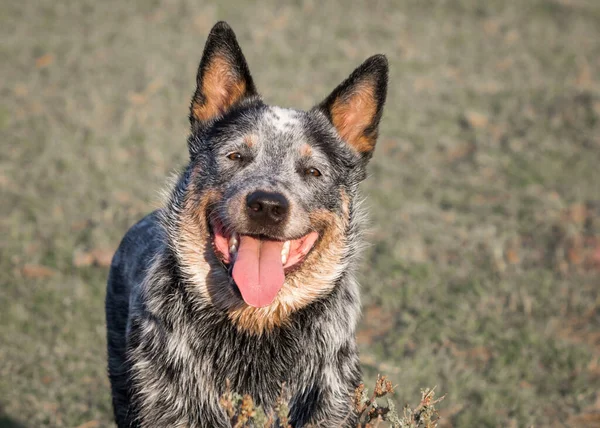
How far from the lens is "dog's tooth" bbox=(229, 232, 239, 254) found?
394 centimetres

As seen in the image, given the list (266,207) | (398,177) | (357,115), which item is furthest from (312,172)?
(398,177)

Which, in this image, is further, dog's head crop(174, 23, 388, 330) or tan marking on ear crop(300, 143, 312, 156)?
tan marking on ear crop(300, 143, 312, 156)

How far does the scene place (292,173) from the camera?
420 cm

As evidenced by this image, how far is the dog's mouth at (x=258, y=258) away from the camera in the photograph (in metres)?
3.76

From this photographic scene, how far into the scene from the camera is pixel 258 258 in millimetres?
3887

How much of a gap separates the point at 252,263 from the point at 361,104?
1.27 metres

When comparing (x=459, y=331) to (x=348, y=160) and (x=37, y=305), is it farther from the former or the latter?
(x=37, y=305)

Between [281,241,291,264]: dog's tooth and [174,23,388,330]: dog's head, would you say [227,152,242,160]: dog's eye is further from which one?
[281,241,291,264]: dog's tooth

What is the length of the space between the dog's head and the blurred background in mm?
1944

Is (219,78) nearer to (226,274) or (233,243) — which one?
(233,243)

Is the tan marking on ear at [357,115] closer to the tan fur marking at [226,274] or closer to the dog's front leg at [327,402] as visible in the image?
the tan fur marking at [226,274]

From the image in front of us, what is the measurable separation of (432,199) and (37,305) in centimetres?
510

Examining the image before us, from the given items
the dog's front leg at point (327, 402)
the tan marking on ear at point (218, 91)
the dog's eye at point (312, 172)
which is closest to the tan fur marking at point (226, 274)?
the dog's eye at point (312, 172)

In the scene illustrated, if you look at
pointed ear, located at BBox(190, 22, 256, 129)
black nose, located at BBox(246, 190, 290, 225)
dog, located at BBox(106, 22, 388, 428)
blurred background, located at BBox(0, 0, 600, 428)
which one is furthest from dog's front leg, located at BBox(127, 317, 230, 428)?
blurred background, located at BBox(0, 0, 600, 428)
